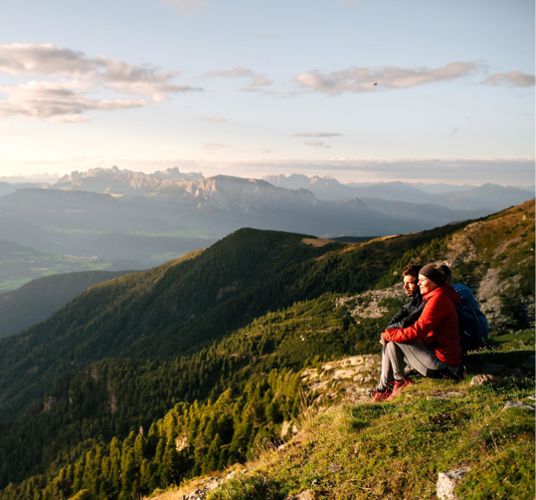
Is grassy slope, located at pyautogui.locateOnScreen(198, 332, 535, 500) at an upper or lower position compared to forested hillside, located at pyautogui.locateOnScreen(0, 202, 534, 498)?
upper

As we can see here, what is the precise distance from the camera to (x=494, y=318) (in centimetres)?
7250

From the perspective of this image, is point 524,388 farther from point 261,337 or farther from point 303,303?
point 303,303

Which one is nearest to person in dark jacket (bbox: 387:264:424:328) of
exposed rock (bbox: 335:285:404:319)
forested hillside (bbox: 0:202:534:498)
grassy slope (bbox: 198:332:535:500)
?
grassy slope (bbox: 198:332:535:500)

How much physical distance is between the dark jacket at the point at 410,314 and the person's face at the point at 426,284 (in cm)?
90

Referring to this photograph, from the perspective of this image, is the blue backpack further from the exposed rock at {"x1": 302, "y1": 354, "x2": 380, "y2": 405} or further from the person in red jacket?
the exposed rock at {"x1": 302, "y1": 354, "x2": 380, "y2": 405}

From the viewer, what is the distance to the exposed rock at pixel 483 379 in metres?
14.1

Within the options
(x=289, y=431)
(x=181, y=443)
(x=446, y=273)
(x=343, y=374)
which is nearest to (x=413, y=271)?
(x=446, y=273)

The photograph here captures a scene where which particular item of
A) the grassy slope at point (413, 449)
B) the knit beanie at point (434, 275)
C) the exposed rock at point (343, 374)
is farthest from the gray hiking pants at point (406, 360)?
the exposed rock at point (343, 374)

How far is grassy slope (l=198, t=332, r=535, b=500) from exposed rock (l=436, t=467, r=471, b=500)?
0.17 meters

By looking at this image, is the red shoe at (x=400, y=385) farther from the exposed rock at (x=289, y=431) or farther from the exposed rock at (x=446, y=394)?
the exposed rock at (x=289, y=431)

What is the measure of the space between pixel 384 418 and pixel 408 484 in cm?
390

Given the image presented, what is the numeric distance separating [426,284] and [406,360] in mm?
3819

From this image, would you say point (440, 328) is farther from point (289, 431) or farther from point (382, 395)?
point (289, 431)

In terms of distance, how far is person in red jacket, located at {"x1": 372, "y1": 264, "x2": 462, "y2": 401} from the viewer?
1408 centimetres
